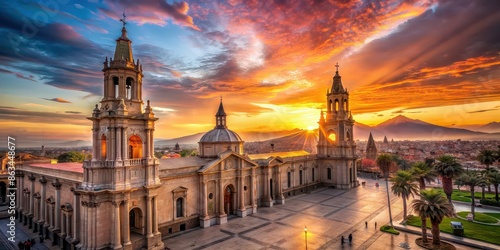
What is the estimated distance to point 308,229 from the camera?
35.0 meters

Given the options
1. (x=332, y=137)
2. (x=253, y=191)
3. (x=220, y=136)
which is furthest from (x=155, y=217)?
(x=332, y=137)

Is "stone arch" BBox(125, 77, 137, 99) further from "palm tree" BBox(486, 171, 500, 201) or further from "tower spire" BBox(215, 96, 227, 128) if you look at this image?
"palm tree" BBox(486, 171, 500, 201)

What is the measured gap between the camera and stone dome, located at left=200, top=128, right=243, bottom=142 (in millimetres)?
42406

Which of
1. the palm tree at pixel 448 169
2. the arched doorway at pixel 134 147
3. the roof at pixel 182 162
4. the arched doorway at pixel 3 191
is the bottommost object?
the arched doorway at pixel 3 191

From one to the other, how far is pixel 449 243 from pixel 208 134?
3411 centimetres

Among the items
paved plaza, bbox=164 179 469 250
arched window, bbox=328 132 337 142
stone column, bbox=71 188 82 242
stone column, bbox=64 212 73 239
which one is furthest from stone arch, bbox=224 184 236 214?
arched window, bbox=328 132 337 142

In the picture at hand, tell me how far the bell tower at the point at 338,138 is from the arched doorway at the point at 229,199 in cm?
2961

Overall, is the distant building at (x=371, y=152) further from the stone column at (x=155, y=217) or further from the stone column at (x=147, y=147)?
the stone column at (x=147, y=147)

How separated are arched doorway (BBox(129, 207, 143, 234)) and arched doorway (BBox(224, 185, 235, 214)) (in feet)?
46.1

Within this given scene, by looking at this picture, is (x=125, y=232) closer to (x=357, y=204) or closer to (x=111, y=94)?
(x=111, y=94)

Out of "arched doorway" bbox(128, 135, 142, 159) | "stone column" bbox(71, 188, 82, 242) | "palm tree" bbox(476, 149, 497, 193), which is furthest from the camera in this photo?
"palm tree" bbox(476, 149, 497, 193)

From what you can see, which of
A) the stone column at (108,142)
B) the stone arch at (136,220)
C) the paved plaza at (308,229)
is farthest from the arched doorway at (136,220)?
the stone column at (108,142)

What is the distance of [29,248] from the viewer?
2883cm

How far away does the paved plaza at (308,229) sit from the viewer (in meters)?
30.0
